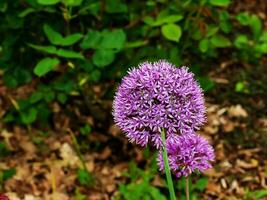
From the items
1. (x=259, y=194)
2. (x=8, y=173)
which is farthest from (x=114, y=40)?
(x=259, y=194)

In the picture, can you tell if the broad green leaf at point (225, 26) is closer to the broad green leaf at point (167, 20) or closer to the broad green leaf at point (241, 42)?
the broad green leaf at point (241, 42)

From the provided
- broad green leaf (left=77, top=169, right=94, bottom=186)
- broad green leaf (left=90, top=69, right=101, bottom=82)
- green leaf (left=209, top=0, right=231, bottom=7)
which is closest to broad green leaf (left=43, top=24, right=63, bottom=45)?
broad green leaf (left=90, top=69, right=101, bottom=82)

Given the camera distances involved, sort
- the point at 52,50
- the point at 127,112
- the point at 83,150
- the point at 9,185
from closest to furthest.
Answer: the point at 127,112
the point at 52,50
the point at 9,185
the point at 83,150

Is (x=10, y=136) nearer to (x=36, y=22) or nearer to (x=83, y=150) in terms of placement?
(x=83, y=150)

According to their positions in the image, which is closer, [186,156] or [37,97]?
[186,156]

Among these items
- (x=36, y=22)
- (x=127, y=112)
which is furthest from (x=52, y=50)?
(x=127, y=112)

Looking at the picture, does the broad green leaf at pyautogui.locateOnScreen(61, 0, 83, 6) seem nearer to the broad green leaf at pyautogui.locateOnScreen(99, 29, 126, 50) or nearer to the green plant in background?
the broad green leaf at pyautogui.locateOnScreen(99, 29, 126, 50)

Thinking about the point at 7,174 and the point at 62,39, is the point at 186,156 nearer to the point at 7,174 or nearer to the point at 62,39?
the point at 62,39
